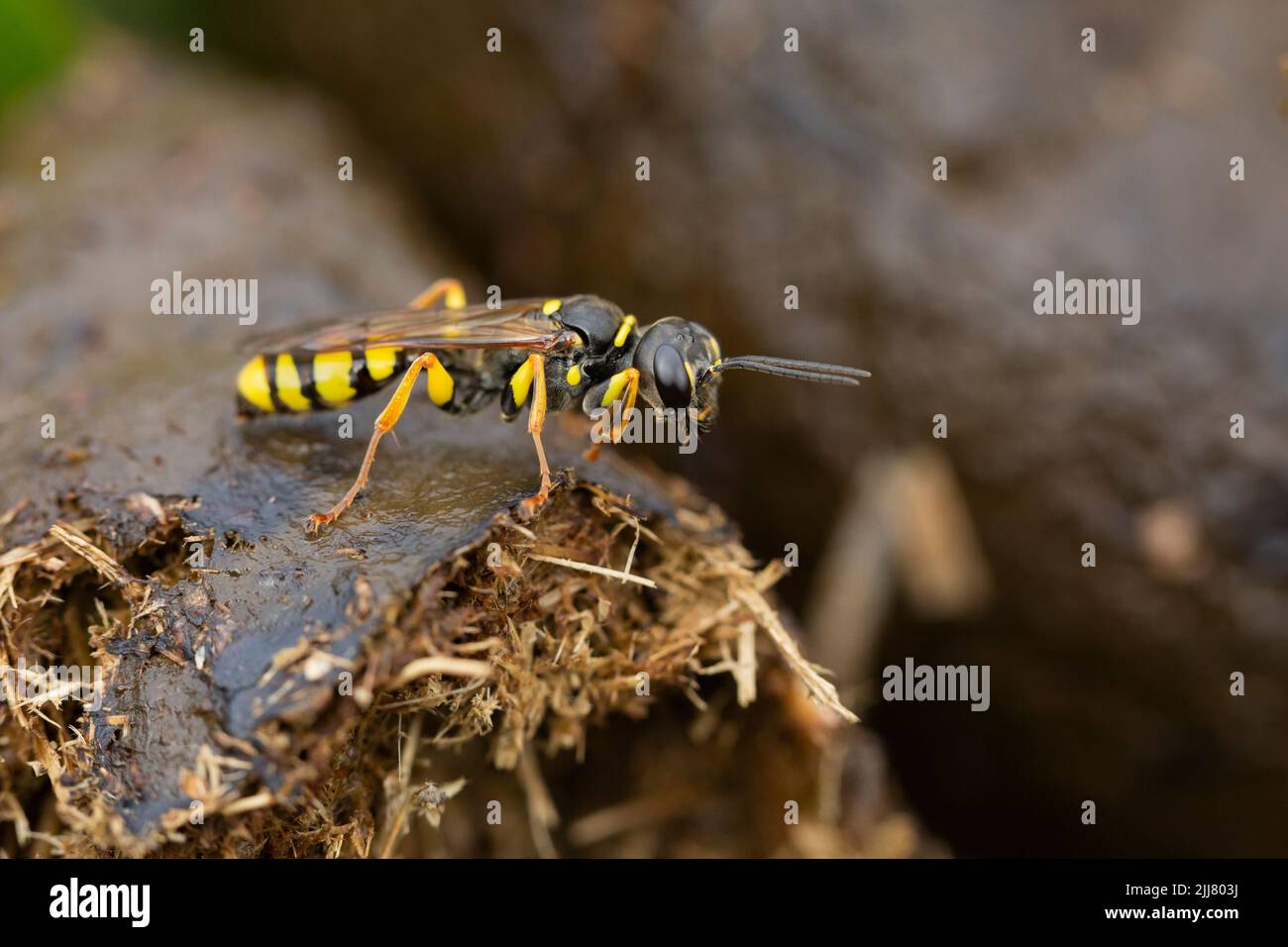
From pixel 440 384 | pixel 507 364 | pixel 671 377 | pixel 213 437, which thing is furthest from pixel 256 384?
pixel 671 377

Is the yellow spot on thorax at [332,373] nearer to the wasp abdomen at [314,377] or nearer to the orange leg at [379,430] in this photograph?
the wasp abdomen at [314,377]

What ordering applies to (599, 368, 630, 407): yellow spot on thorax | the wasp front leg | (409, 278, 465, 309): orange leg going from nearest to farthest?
the wasp front leg, (599, 368, 630, 407): yellow spot on thorax, (409, 278, 465, 309): orange leg

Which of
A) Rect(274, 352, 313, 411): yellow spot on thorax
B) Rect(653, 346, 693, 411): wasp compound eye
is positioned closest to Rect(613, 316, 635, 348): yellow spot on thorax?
Rect(653, 346, 693, 411): wasp compound eye

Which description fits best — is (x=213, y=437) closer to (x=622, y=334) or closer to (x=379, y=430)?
(x=379, y=430)

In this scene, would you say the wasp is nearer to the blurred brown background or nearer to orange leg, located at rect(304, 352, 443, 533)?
orange leg, located at rect(304, 352, 443, 533)

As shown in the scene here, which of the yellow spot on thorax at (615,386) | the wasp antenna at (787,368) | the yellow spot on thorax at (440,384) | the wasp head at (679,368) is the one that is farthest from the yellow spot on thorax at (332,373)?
the wasp antenna at (787,368)
